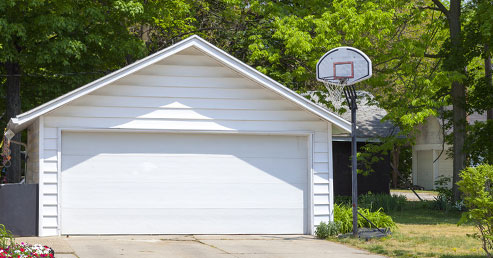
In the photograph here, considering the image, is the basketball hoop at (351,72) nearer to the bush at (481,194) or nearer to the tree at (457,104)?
the bush at (481,194)

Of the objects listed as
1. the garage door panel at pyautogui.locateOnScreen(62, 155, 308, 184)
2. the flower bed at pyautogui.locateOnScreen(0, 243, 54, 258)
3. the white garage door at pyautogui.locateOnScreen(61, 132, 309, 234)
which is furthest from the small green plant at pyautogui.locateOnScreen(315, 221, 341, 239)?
the flower bed at pyautogui.locateOnScreen(0, 243, 54, 258)

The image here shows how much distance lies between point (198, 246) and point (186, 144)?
2919 mm

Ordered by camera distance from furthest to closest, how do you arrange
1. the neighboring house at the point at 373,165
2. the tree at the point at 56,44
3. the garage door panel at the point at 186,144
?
the neighboring house at the point at 373,165
the tree at the point at 56,44
the garage door panel at the point at 186,144

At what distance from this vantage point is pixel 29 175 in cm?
1727

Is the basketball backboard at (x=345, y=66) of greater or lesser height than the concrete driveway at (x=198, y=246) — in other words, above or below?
above

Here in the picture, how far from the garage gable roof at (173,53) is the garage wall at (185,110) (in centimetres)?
32

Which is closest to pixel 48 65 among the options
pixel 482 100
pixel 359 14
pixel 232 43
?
pixel 232 43

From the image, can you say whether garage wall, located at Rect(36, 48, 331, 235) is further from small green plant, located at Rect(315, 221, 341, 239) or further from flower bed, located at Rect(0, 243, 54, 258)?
flower bed, located at Rect(0, 243, 54, 258)

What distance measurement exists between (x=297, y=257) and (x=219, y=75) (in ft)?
16.7

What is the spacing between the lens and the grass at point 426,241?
12391mm

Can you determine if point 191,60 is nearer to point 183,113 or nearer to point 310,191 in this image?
point 183,113

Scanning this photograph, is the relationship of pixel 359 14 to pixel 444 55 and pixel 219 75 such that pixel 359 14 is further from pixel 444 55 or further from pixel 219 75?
pixel 219 75

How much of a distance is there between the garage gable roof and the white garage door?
88 cm

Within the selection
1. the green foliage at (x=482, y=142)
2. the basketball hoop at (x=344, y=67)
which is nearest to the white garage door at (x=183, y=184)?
the basketball hoop at (x=344, y=67)
